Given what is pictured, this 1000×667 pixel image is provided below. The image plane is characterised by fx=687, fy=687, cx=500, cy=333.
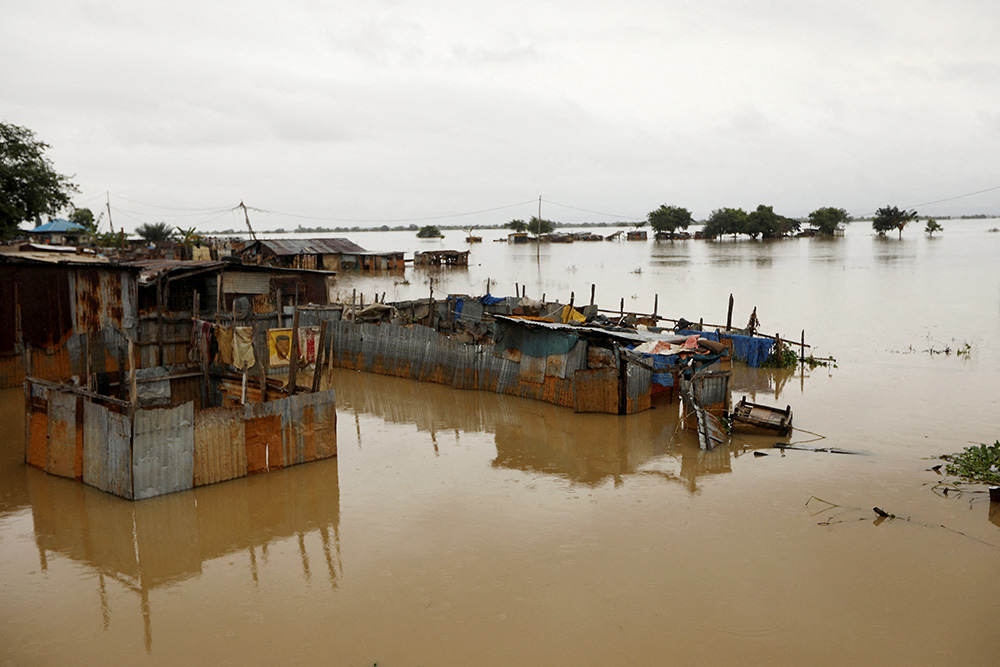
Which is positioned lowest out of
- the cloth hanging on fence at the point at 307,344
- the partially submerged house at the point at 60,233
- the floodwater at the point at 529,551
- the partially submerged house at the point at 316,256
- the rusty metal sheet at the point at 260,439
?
the floodwater at the point at 529,551

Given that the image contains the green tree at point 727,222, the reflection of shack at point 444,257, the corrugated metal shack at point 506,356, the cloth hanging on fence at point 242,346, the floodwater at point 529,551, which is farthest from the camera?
the green tree at point 727,222

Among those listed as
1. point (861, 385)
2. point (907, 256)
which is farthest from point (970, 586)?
point (907, 256)

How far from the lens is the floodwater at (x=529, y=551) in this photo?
22.3ft

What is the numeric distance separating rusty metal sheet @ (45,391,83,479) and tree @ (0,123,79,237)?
18362 millimetres

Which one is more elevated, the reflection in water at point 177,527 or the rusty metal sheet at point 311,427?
the rusty metal sheet at point 311,427

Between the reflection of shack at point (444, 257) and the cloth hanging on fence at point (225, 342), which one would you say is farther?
the reflection of shack at point (444, 257)

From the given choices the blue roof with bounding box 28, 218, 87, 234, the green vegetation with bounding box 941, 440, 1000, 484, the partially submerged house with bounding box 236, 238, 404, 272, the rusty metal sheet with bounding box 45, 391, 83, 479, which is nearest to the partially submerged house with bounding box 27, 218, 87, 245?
the blue roof with bounding box 28, 218, 87, 234

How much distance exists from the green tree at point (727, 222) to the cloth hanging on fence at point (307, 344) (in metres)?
87.2

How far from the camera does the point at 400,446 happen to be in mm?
12914

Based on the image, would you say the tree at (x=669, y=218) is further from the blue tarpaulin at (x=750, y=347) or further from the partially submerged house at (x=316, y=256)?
the blue tarpaulin at (x=750, y=347)

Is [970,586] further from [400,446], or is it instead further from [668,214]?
[668,214]

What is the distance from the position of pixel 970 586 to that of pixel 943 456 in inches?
178

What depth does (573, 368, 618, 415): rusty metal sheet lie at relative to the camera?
47.6ft

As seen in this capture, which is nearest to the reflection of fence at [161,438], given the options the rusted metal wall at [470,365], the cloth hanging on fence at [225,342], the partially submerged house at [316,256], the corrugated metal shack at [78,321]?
the rusted metal wall at [470,365]
